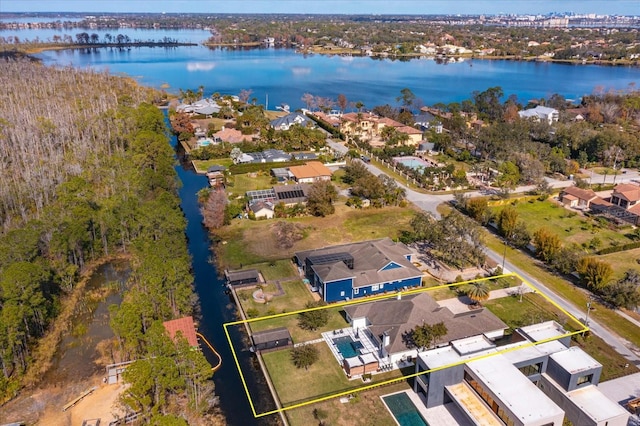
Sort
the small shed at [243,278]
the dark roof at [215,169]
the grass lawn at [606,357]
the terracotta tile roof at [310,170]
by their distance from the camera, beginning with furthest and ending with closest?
the dark roof at [215,169] → the terracotta tile roof at [310,170] → the small shed at [243,278] → the grass lawn at [606,357]

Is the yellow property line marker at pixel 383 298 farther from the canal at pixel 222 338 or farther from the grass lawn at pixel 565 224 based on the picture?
the grass lawn at pixel 565 224

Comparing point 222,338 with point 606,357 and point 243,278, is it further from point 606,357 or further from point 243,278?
point 606,357

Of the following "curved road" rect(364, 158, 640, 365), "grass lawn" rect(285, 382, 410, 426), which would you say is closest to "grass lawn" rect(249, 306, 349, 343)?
"grass lawn" rect(285, 382, 410, 426)

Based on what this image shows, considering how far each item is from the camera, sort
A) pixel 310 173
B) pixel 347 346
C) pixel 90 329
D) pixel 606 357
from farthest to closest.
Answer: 1. pixel 310 173
2. pixel 90 329
3. pixel 347 346
4. pixel 606 357

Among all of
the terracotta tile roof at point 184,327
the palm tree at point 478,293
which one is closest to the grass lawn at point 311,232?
the terracotta tile roof at point 184,327

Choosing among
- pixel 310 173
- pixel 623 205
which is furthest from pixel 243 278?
pixel 623 205

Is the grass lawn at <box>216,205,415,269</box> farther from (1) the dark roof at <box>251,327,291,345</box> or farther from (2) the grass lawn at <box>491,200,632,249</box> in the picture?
(2) the grass lawn at <box>491,200,632,249</box>
